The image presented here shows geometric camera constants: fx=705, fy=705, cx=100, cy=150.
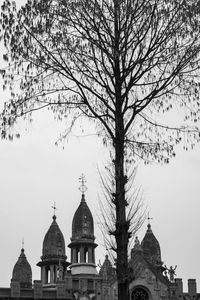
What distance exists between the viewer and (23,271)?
68.8 meters

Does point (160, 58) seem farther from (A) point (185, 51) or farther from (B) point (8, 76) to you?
(B) point (8, 76)

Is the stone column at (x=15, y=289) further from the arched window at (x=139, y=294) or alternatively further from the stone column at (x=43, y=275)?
the arched window at (x=139, y=294)

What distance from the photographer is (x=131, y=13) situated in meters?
19.0

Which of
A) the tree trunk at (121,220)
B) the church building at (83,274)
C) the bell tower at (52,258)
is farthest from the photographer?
the bell tower at (52,258)

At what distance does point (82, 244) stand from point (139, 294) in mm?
8770

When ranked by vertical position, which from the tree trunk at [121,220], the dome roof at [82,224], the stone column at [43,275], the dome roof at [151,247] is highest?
the dome roof at [82,224]

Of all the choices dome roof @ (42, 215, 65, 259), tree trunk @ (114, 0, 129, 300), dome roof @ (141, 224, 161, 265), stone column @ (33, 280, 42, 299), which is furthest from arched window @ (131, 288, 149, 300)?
tree trunk @ (114, 0, 129, 300)

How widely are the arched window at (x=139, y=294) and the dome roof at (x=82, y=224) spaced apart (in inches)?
344

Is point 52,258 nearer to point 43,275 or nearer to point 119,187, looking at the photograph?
point 43,275

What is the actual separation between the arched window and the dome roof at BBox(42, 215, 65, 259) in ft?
34.4

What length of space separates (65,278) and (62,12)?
144 ft

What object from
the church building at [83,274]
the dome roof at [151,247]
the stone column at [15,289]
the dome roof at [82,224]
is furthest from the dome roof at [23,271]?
the dome roof at [151,247]

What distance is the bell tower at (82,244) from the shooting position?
2539 inches

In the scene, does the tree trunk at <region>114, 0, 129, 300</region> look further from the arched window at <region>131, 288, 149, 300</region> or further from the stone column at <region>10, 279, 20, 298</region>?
the stone column at <region>10, 279, 20, 298</region>
